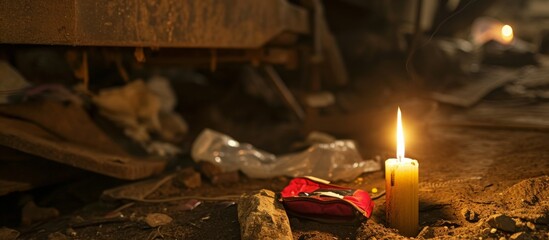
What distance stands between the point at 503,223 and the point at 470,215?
334 millimetres

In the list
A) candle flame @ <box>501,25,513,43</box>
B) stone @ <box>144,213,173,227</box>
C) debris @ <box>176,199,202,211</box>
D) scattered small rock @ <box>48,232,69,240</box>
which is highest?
candle flame @ <box>501,25,513,43</box>

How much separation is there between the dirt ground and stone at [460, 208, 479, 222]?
0.01 m

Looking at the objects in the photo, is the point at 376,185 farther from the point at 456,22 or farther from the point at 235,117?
the point at 456,22

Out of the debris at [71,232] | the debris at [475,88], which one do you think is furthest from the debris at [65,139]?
the debris at [475,88]

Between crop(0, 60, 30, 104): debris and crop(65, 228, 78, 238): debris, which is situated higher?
crop(0, 60, 30, 104): debris

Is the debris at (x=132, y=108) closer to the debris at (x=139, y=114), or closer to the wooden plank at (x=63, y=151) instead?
the debris at (x=139, y=114)

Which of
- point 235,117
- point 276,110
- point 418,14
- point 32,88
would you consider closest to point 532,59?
point 418,14

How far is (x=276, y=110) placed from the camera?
8.63 meters

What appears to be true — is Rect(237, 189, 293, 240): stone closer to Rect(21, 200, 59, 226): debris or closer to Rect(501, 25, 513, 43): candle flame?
Rect(21, 200, 59, 226): debris

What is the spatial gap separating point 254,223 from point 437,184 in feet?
5.28

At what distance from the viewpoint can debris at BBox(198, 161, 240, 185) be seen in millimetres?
4199

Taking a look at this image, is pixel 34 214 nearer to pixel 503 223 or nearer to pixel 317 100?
pixel 503 223

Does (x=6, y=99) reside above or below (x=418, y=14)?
below

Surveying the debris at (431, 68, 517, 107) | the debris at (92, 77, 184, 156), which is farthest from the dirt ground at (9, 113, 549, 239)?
the debris at (431, 68, 517, 107)
